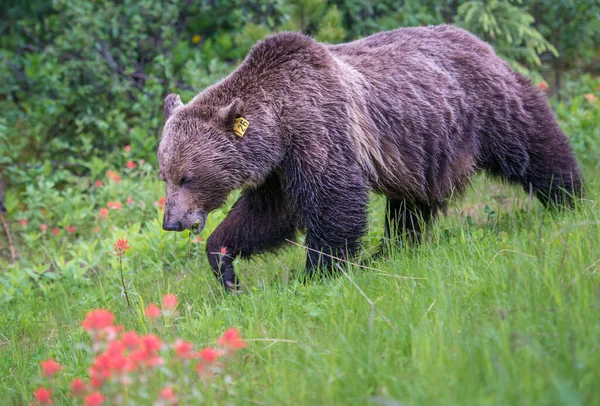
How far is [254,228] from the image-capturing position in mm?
5418

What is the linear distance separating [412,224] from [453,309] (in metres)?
2.73

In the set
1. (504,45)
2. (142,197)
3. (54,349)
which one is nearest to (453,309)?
(54,349)

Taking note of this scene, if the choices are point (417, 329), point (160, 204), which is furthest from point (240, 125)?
point (160, 204)

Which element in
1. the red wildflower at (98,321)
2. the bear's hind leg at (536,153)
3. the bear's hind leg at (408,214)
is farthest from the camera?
the bear's hind leg at (408,214)

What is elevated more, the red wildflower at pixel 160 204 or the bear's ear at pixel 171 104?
the bear's ear at pixel 171 104

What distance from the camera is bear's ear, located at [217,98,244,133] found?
4.87 metres

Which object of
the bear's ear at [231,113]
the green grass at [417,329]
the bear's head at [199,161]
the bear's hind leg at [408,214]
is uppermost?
the bear's ear at [231,113]

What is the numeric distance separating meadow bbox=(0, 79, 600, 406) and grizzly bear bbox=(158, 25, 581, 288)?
327 millimetres

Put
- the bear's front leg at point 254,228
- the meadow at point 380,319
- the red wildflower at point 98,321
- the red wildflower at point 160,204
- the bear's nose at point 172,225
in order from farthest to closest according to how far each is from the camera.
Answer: the red wildflower at point 160,204, the bear's front leg at point 254,228, the bear's nose at point 172,225, the meadow at point 380,319, the red wildflower at point 98,321

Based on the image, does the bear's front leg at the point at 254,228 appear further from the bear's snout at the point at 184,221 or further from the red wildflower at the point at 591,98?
the red wildflower at the point at 591,98

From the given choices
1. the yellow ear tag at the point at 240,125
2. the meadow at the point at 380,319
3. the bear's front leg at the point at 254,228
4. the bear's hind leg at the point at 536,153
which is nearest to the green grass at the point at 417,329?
the meadow at the point at 380,319

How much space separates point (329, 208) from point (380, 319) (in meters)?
1.58

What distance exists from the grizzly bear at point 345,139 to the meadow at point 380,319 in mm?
327

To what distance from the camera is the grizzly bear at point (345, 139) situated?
195 inches
